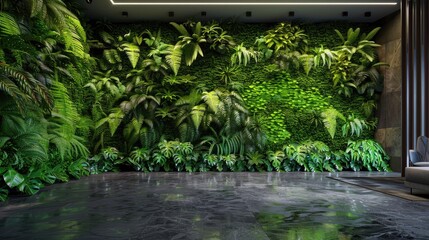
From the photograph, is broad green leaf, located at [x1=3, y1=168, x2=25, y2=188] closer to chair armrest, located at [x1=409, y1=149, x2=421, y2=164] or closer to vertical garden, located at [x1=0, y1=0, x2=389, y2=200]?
vertical garden, located at [x1=0, y1=0, x2=389, y2=200]

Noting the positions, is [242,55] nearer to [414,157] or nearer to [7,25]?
[414,157]

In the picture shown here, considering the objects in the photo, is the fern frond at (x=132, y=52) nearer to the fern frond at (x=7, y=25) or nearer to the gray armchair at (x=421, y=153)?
the fern frond at (x=7, y=25)

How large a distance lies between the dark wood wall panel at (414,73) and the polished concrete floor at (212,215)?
269cm

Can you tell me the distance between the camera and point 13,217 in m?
2.77

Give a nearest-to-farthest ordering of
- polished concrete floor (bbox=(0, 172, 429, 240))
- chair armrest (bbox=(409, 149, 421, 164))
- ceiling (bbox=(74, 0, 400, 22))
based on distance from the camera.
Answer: polished concrete floor (bbox=(0, 172, 429, 240)) < chair armrest (bbox=(409, 149, 421, 164)) < ceiling (bbox=(74, 0, 400, 22))

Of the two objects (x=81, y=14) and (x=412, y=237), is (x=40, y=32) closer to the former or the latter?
(x=81, y=14)

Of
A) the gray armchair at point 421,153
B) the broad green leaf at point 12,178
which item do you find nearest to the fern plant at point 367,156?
the gray armchair at point 421,153

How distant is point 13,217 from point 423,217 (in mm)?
3171

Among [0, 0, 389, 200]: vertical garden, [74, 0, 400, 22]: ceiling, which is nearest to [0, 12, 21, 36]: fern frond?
[0, 0, 389, 200]: vertical garden

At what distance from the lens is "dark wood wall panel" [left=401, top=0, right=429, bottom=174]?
6.30 meters

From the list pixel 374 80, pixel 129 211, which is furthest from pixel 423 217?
pixel 374 80

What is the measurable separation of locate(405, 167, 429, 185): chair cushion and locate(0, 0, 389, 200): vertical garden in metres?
3.62

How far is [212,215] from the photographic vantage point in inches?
112

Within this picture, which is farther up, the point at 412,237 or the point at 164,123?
the point at 164,123
